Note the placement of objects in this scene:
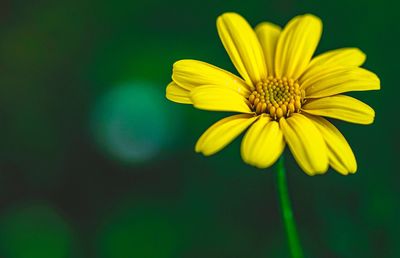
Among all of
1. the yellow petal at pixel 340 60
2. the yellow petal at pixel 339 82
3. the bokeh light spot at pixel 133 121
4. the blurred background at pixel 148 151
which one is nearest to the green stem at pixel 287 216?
the yellow petal at pixel 339 82

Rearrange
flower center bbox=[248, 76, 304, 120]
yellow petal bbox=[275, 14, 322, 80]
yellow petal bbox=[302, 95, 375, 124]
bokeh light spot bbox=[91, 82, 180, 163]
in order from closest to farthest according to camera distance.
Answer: yellow petal bbox=[302, 95, 375, 124] < flower center bbox=[248, 76, 304, 120] < yellow petal bbox=[275, 14, 322, 80] < bokeh light spot bbox=[91, 82, 180, 163]

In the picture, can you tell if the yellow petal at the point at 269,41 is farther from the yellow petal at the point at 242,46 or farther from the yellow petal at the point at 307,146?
the yellow petal at the point at 307,146

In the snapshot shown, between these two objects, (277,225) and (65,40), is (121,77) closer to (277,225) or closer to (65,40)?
(65,40)

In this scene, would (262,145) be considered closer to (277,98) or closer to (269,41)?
(277,98)

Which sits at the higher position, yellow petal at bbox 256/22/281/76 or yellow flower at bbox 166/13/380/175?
yellow petal at bbox 256/22/281/76

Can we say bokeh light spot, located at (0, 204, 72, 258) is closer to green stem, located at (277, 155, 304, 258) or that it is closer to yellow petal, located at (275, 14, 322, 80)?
green stem, located at (277, 155, 304, 258)

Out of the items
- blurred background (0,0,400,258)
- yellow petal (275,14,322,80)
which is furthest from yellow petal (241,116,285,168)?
blurred background (0,0,400,258)
